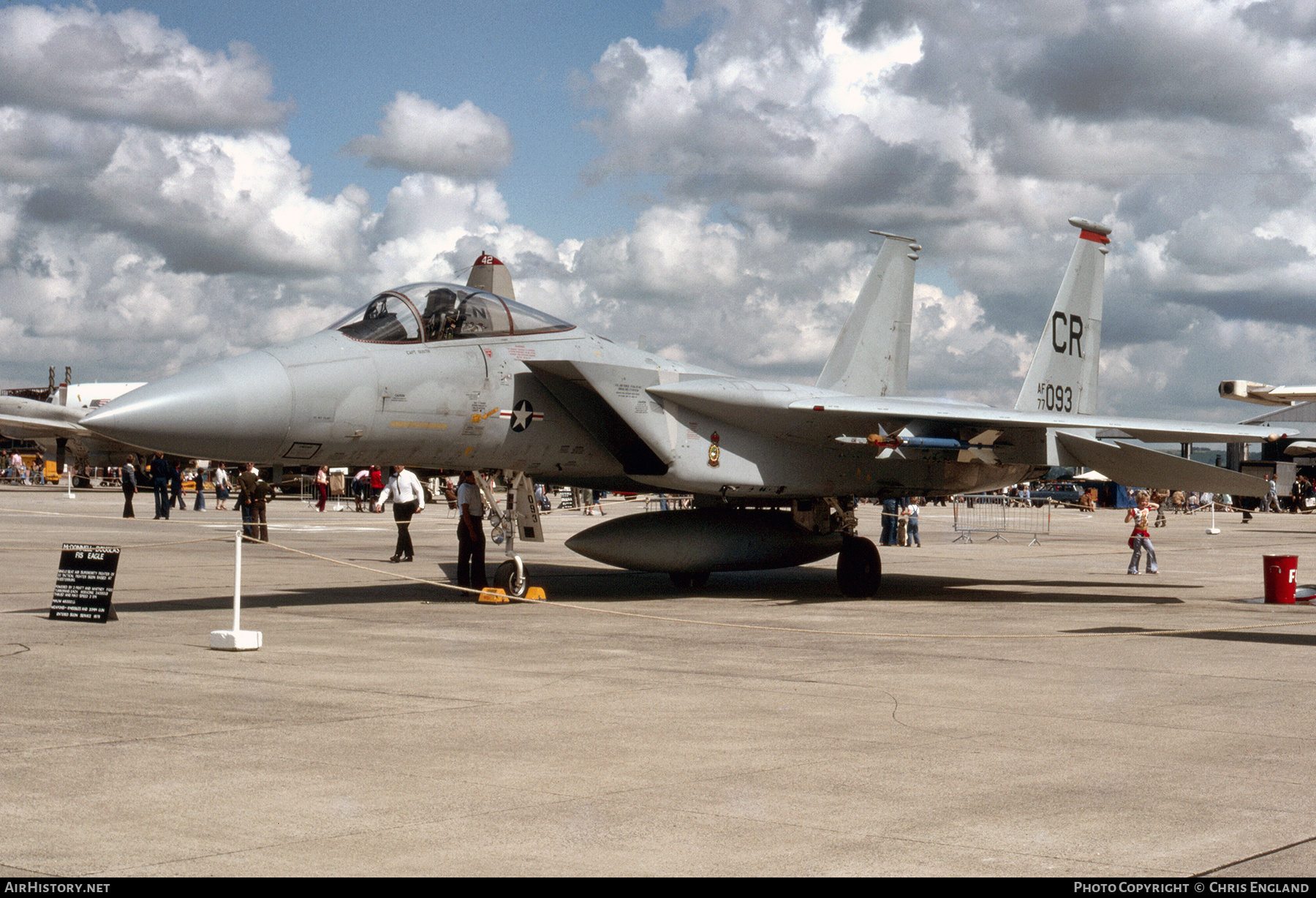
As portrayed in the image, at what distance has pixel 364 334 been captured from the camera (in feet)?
37.1

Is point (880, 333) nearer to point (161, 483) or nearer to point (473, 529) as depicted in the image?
point (473, 529)

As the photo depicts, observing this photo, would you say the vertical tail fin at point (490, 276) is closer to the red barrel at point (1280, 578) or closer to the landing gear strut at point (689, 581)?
the landing gear strut at point (689, 581)

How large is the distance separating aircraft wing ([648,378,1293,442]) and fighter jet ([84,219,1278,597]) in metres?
0.03

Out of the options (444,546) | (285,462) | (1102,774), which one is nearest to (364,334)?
(285,462)

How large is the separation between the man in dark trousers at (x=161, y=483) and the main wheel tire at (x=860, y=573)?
75.9 feet

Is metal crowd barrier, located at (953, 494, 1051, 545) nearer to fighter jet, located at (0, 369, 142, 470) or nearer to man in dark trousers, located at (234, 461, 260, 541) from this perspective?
man in dark trousers, located at (234, 461, 260, 541)

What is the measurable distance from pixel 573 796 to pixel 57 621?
783 cm

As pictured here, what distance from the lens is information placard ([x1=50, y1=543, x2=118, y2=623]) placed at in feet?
35.0

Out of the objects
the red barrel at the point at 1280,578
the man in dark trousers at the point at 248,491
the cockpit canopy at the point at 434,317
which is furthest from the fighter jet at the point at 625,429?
the man in dark trousers at the point at 248,491

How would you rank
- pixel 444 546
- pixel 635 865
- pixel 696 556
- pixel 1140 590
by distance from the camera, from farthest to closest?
pixel 444 546, pixel 1140 590, pixel 696 556, pixel 635 865

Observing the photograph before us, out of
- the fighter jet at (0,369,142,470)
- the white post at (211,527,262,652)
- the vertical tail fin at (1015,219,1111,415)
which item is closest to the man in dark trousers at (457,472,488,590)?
the white post at (211,527,262,652)

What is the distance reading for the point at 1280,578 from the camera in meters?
14.2

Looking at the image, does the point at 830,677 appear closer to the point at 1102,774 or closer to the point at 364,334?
the point at 1102,774

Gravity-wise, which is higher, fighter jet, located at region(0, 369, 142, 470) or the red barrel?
fighter jet, located at region(0, 369, 142, 470)
